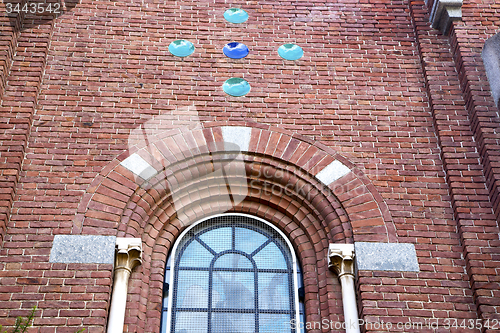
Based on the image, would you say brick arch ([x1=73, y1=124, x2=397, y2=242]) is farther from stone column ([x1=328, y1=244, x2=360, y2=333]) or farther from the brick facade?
stone column ([x1=328, y1=244, x2=360, y2=333])

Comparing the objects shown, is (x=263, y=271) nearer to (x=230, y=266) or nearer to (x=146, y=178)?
(x=230, y=266)

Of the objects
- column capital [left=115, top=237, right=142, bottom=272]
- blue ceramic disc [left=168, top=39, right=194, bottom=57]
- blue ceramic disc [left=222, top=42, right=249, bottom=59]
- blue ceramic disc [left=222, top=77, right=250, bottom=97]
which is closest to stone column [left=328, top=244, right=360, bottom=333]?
column capital [left=115, top=237, right=142, bottom=272]

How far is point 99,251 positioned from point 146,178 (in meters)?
0.97

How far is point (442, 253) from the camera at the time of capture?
6148 mm

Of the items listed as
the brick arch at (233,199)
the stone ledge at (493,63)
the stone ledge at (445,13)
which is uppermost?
the stone ledge at (445,13)

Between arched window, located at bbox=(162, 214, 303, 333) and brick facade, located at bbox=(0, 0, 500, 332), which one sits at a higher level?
brick facade, located at bbox=(0, 0, 500, 332)

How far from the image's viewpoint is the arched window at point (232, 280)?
6020 mm

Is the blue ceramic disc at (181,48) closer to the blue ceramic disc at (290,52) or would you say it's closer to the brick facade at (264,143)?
the brick facade at (264,143)

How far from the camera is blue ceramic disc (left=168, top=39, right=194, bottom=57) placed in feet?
25.3

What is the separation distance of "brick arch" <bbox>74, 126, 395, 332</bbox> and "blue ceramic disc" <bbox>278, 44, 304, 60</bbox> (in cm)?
126

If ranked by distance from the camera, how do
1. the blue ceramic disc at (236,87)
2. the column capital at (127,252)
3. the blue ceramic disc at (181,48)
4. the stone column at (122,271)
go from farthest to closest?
the blue ceramic disc at (181,48) < the blue ceramic disc at (236,87) < the column capital at (127,252) < the stone column at (122,271)

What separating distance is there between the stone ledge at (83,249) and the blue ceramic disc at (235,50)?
294 centimetres

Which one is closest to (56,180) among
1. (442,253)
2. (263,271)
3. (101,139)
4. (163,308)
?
(101,139)

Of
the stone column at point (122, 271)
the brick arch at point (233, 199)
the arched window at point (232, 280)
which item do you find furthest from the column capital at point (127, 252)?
the arched window at point (232, 280)
